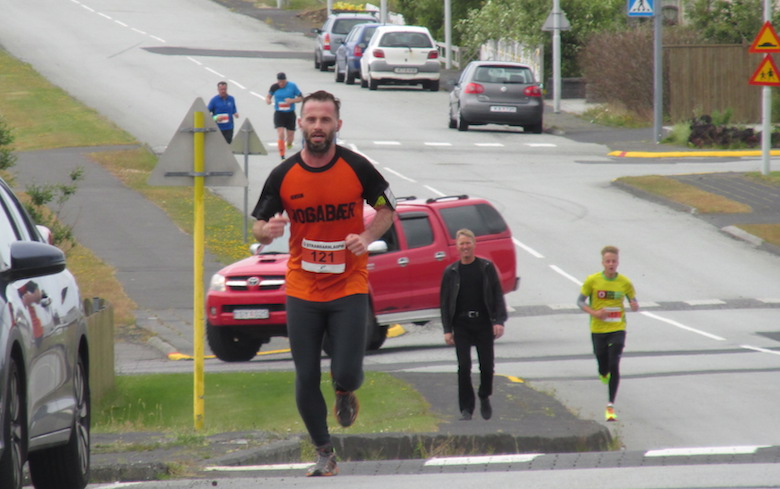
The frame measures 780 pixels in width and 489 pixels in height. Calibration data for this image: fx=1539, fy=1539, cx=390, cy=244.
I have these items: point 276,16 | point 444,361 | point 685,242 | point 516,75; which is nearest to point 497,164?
point 516,75

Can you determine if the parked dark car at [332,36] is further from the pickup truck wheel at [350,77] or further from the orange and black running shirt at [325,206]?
the orange and black running shirt at [325,206]

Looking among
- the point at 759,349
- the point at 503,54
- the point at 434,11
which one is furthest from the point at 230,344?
the point at 434,11

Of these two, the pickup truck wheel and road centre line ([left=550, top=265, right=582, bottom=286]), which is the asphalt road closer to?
road centre line ([left=550, top=265, right=582, bottom=286])

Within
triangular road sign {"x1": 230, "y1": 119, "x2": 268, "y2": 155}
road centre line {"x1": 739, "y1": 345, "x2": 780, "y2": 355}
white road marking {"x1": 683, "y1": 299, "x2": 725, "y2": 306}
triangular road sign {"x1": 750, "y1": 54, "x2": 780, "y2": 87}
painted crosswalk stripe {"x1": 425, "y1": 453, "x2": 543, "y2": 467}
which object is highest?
triangular road sign {"x1": 750, "y1": 54, "x2": 780, "y2": 87}

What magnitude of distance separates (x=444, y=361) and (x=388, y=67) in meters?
28.8

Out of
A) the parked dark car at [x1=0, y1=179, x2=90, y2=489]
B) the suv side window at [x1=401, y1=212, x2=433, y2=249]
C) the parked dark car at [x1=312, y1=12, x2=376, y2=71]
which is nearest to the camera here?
the parked dark car at [x1=0, y1=179, x2=90, y2=489]

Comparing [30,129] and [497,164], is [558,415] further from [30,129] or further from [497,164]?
[30,129]

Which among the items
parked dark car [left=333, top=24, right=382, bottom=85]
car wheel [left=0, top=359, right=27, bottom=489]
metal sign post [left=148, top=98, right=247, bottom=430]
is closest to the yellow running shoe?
metal sign post [left=148, top=98, right=247, bottom=430]

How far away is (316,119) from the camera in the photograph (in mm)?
Answer: 7152

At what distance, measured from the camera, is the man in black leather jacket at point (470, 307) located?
514 inches

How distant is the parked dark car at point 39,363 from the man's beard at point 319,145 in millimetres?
1249

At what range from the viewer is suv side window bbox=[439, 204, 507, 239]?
19172 mm

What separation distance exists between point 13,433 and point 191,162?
5020mm

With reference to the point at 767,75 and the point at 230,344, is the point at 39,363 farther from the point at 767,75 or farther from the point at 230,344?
the point at 767,75
